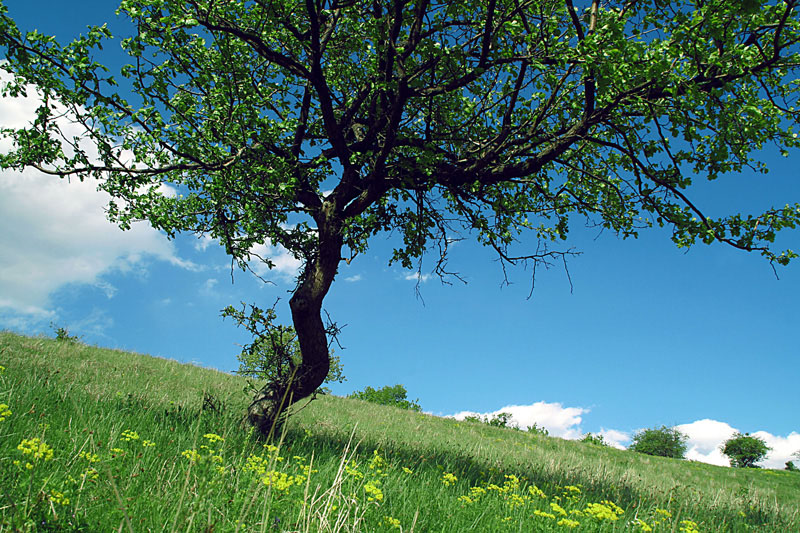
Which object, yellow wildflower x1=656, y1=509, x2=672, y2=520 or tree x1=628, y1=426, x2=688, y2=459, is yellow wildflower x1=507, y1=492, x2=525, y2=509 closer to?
yellow wildflower x1=656, y1=509, x2=672, y2=520

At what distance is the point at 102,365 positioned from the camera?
14.5m

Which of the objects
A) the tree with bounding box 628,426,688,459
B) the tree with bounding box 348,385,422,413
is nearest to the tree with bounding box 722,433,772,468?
the tree with bounding box 628,426,688,459

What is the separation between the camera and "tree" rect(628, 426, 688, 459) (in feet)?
193

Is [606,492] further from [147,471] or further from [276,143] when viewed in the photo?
[276,143]

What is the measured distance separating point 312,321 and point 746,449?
59127 mm

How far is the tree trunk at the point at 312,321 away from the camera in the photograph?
841 centimetres

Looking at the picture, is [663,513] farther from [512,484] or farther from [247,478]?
[247,478]

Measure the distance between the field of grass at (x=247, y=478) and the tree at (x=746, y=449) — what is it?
142 feet

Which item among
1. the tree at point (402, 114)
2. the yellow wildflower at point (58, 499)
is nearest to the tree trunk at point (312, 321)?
the tree at point (402, 114)

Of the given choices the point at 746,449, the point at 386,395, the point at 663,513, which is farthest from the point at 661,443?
the point at 663,513

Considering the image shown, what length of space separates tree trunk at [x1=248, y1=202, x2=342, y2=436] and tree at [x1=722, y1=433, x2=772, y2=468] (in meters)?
54.9

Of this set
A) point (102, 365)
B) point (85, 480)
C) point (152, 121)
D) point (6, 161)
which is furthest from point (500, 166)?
point (102, 365)

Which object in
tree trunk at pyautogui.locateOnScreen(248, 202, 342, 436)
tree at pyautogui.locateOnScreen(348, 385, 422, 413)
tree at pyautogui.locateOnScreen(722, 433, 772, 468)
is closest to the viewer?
tree trunk at pyautogui.locateOnScreen(248, 202, 342, 436)

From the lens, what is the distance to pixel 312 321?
845 cm
